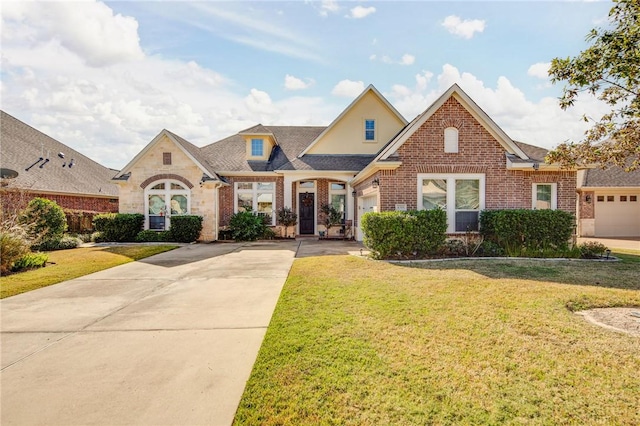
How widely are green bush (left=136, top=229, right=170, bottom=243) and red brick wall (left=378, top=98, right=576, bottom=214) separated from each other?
10706 millimetres

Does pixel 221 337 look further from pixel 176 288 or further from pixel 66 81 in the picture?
pixel 66 81

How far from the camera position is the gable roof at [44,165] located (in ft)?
57.0

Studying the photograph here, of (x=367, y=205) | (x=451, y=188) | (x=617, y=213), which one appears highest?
(x=451, y=188)

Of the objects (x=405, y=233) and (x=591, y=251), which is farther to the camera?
(x=591, y=251)

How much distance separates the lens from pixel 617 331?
15.1 ft

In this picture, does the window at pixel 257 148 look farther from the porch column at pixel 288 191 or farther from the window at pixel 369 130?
the window at pixel 369 130

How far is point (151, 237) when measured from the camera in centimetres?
1647

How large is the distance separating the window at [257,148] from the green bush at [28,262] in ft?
37.6

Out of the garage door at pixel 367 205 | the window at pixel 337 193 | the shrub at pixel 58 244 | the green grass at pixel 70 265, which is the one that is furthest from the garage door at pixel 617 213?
the shrub at pixel 58 244

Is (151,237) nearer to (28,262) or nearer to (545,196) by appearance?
(28,262)

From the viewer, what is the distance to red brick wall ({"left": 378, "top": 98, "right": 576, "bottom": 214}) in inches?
489

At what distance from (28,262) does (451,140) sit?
1434cm

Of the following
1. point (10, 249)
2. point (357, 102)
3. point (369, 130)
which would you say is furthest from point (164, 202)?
point (369, 130)

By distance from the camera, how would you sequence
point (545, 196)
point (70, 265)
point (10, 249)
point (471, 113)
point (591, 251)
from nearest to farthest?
point (10, 249) → point (70, 265) → point (591, 251) → point (471, 113) → point (545, 196)
